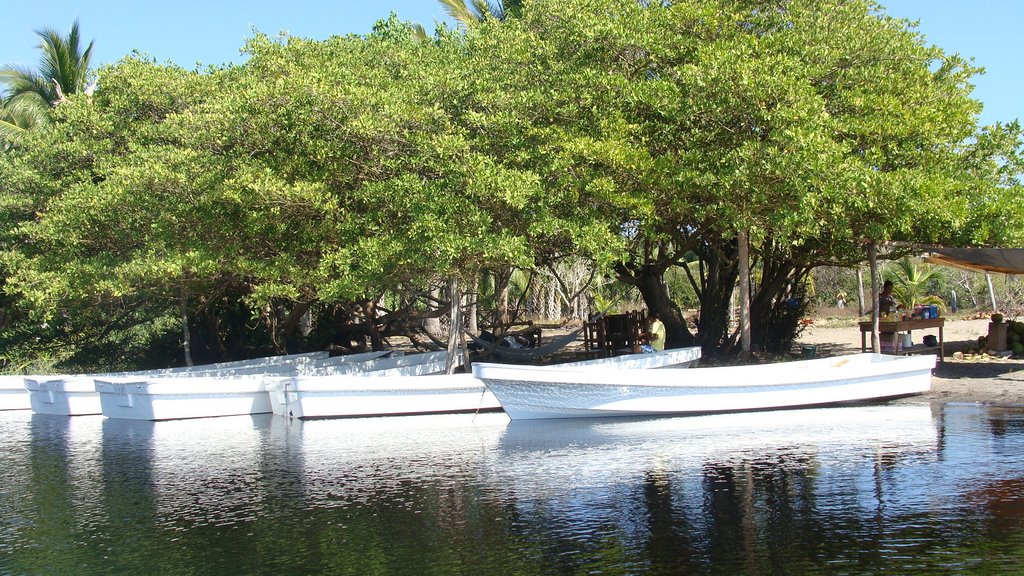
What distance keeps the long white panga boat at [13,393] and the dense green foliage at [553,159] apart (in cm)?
164

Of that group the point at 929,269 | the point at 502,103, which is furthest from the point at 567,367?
the point at 929,269

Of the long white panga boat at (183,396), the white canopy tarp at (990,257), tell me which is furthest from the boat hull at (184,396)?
the white canopy tarp at (990,257)

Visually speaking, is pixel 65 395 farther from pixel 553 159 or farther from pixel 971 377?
pixel 971 377

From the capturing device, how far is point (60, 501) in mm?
10586

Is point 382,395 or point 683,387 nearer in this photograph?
point 683,387

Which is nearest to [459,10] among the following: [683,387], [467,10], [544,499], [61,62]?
[467,10]

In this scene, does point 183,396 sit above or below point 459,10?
below

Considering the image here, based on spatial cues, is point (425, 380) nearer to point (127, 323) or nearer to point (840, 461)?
point (840, 461)

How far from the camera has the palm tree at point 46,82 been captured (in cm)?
3061

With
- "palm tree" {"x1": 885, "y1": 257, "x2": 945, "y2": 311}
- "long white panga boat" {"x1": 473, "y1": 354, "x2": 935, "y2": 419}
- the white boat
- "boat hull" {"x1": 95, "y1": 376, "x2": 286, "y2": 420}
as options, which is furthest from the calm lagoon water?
"palm tree" {"x1": 885, "y1": 257, "x2": 945, "y2": 311}

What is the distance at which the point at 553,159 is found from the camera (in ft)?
54.0

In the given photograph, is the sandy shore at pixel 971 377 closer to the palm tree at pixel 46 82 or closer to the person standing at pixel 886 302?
the person standing at pixel 886 302

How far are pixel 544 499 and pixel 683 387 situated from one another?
18.7 feet

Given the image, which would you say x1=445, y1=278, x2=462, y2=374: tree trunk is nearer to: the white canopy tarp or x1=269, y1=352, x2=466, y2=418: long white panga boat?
x1=269, y1=352, x2=466, y2=418: long white panga boat
